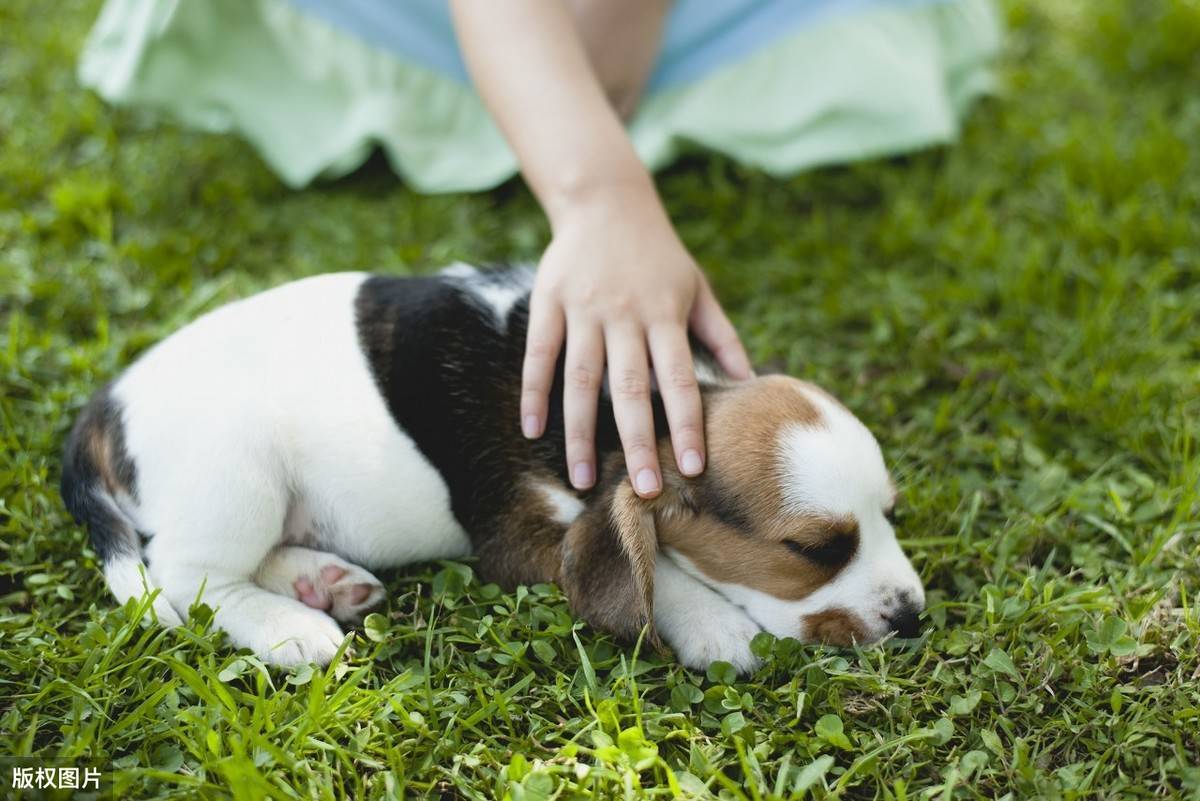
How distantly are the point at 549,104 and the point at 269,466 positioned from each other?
4.76 feet

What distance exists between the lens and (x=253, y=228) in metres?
4.42

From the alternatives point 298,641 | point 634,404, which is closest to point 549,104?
point 634,404

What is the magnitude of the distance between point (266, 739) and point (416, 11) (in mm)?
3450

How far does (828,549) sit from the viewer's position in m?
2.59

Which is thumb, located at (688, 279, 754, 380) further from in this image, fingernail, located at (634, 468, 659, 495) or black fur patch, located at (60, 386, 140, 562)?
black fur patch, located at (60, 386, 140, 562)

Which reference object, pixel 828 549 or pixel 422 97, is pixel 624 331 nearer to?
pixel 828 549

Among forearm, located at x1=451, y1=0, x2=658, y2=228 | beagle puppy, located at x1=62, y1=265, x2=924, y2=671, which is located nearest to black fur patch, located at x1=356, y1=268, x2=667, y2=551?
beagle puppy, located at x1=62, y1=265, x2=924, y2=671

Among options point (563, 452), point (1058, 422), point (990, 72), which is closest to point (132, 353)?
point (563, 452)

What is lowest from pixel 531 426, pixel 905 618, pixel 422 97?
pixel 905 618

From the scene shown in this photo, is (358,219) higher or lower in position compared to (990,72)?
higher

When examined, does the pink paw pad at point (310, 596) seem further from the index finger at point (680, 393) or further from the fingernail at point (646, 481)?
the index finger at point (680, 393)

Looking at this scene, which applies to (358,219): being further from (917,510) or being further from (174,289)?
(917,510)

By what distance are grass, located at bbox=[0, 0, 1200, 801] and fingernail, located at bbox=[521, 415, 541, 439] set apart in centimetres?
43

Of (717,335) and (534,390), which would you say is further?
(717,335)
